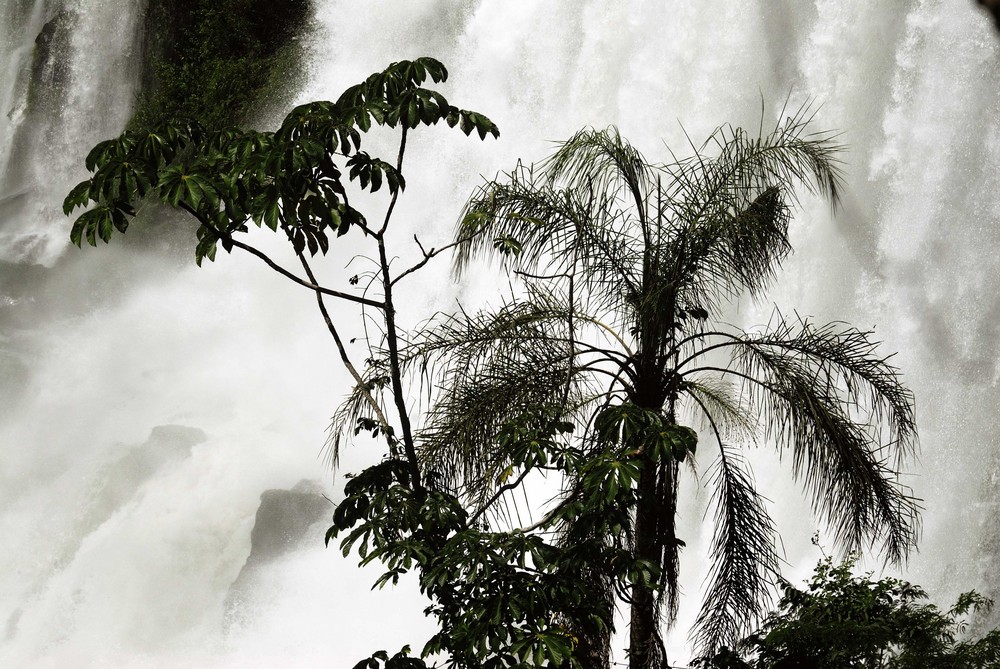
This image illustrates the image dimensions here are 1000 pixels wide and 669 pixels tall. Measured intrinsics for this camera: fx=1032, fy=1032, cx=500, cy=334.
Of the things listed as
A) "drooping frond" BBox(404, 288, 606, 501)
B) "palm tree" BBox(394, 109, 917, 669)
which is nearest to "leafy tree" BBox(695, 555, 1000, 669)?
"palm tree" BBox(394, 109, 917, 669)

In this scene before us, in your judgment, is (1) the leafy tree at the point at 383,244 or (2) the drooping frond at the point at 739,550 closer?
(1) the leafy tree at the point at 383,244

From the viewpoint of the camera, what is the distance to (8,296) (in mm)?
11273

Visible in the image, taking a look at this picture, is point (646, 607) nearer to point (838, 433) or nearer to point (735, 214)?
point (838, 433)

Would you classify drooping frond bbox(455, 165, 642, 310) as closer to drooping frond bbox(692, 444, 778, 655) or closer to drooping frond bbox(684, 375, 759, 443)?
drooping frond bbox(684, 375, 759, 443)

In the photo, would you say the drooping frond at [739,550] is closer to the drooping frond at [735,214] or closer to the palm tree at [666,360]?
the palm tree at [666,360]

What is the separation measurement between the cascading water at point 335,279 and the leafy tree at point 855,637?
216 centimetres

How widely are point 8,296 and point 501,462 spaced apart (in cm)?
941

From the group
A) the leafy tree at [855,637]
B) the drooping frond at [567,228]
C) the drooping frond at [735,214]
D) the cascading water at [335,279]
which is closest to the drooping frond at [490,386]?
the drooping frond at [567,228]

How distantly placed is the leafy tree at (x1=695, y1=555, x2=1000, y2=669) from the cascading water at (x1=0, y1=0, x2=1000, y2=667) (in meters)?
2.16

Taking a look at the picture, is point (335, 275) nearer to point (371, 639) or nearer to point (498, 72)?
point (498, 72)

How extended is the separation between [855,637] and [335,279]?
679cm

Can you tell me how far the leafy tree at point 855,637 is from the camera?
443 centimetres

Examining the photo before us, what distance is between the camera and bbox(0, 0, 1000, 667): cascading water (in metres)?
7.20

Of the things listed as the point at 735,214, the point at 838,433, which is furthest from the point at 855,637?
the point at 735,214
